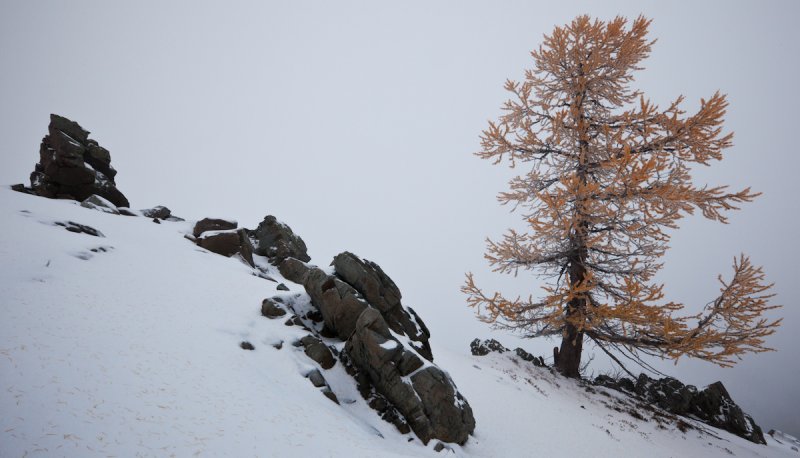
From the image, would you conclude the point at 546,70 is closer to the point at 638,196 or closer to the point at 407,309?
the point at 638,196

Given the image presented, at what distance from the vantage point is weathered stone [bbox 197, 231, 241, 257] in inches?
503

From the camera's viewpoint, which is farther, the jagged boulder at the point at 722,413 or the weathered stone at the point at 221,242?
the weathered stone at the point at 221,242

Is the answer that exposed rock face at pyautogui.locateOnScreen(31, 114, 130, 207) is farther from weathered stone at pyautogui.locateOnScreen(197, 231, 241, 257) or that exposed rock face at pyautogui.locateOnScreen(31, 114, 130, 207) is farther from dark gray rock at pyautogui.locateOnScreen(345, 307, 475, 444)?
dark gray rock at pyautogui.locateOnScreen(345, 307, 475, 444)

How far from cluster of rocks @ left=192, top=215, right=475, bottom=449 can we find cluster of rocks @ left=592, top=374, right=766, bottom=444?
10051 millimetres

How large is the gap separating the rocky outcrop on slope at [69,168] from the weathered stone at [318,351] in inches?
611

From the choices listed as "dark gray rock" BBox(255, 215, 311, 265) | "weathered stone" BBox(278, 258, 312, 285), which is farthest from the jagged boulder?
"dark gray rock" BBox(255, 215, 311, 265)

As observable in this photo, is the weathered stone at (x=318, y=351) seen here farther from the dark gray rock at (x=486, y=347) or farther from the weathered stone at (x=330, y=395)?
the dark gray rock at (x=486, y=347)

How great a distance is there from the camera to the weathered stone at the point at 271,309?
7.43 m

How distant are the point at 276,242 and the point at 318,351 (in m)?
9.90

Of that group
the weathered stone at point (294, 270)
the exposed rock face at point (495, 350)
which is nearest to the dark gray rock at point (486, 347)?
the exposed rock face at point (495, 350)

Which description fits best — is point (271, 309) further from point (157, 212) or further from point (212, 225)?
point (157, 212)

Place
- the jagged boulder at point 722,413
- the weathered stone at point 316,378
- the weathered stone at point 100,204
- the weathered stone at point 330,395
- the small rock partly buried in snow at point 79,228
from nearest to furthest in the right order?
the weathered stone at point 330,395 → the weathered stone at point 316,378 → the small rock partly buried in snow at point 79,228 → the jagged boulder at point 722,413 → the weathered stone at point 100,204

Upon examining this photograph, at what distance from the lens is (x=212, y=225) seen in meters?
14.4

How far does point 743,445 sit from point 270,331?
14.5 meters
